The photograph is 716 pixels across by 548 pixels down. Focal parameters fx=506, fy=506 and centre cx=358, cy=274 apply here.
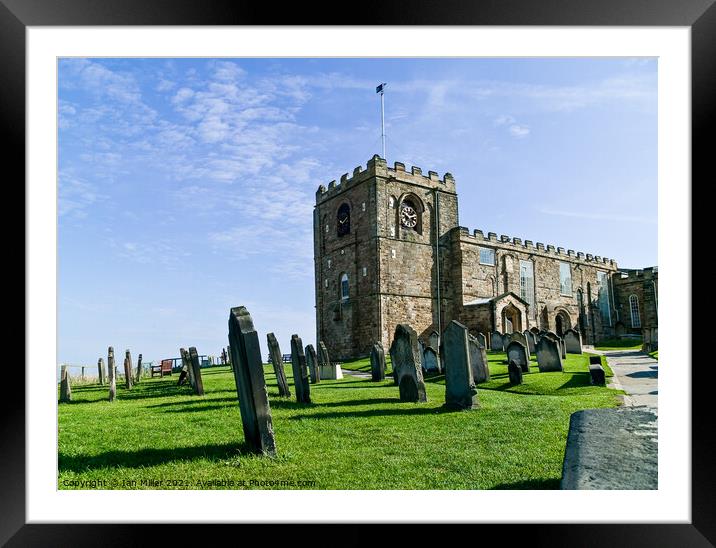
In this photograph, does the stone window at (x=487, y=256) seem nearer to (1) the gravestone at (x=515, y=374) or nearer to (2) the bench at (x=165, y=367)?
(2) the bench at (x=165, y=367)

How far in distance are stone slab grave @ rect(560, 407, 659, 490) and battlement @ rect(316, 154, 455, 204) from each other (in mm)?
22842

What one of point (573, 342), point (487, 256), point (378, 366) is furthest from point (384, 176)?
point (378, 366)

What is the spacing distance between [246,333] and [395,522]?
2.42 m

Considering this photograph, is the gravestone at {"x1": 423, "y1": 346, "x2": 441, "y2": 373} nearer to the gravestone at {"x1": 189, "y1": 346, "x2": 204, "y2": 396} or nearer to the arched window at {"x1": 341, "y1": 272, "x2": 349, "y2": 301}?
the gravestone at {"x1": 189, "y1": 346, "x2": 204, "y2": 396}

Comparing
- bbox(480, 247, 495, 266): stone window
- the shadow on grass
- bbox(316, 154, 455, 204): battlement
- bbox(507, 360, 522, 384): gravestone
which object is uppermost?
bbox(316, 154, 455, 204): battlement

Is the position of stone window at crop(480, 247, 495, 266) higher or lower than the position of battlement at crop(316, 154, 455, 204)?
lower

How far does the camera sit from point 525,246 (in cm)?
3319

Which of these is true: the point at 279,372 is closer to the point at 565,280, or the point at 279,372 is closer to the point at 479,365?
the point at 479,365

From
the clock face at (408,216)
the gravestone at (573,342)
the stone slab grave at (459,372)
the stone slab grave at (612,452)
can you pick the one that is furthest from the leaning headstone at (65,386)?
the clock face at (408,216)

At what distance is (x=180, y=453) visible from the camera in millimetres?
5645

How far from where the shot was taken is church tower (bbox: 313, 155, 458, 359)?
25953mm

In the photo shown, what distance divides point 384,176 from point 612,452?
→ 77.8 ft

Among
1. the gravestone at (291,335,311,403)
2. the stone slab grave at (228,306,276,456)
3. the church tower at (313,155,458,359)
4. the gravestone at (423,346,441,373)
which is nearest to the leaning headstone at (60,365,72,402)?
the gravestone at (291,335,311,403)

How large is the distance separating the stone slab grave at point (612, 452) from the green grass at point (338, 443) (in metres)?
1.06
